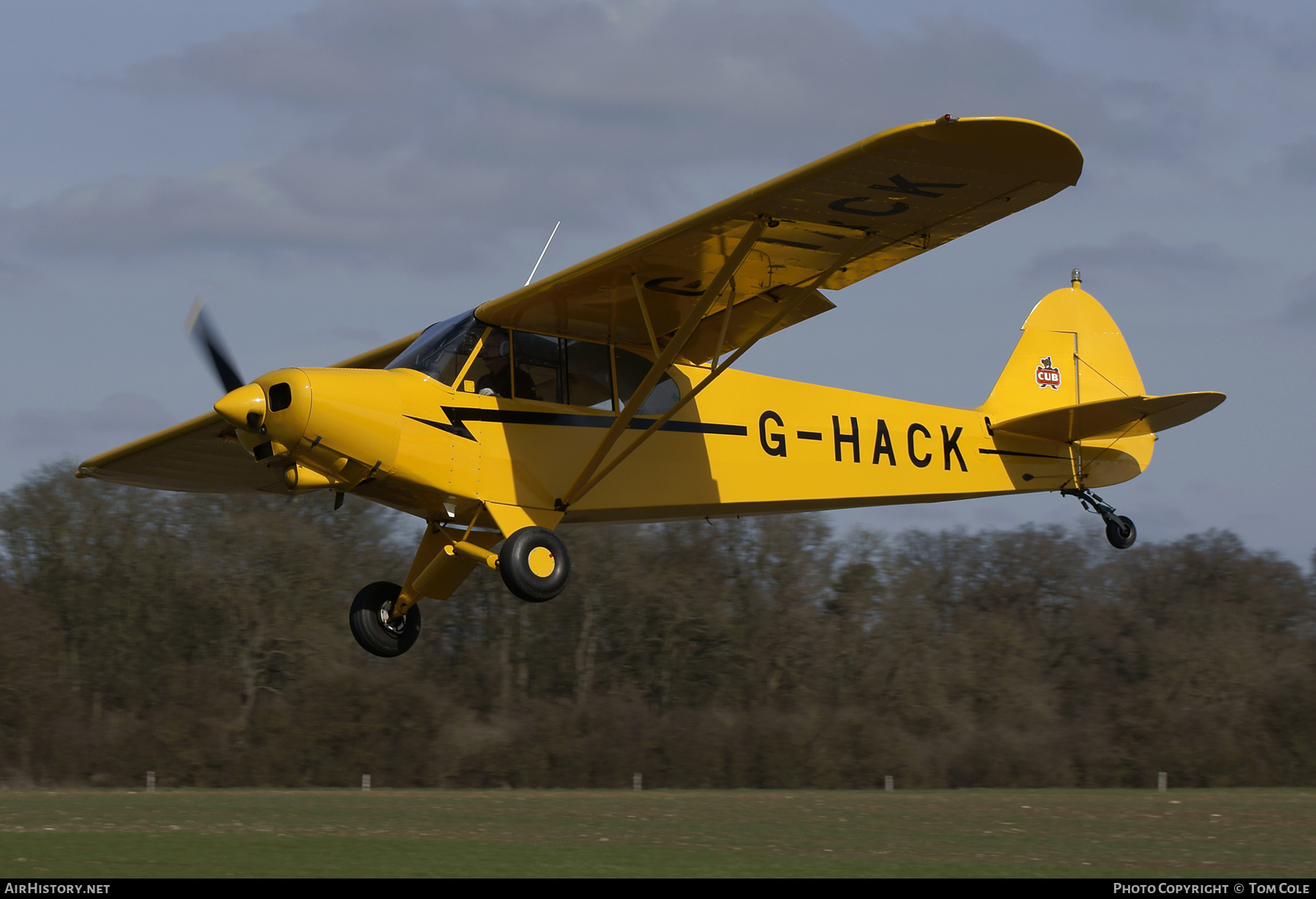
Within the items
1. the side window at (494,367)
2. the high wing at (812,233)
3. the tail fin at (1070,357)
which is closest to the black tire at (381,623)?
the side window at (494,367)

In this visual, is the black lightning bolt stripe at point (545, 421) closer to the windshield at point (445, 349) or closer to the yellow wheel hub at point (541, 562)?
the windshield at point (445, 349)

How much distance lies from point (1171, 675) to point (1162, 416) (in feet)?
73.8

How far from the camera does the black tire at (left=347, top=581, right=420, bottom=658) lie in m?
10.9

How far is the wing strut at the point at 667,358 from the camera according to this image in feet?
30.5

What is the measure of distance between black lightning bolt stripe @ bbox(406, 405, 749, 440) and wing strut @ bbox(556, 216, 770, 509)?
0.21 m

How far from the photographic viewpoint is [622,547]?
104ft

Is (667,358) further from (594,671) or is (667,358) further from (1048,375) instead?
(594,671)

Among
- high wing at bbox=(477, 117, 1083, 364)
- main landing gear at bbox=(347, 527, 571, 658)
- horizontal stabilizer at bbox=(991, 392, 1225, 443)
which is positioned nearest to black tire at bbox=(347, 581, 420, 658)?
main landing gear at bbox=(347, 527, 571, 658)

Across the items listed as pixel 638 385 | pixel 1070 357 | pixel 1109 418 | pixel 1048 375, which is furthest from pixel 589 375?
pixel 1070 357

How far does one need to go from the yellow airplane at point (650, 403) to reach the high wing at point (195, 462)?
0.13ft

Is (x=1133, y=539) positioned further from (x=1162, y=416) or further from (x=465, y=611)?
(x=465, y=611)

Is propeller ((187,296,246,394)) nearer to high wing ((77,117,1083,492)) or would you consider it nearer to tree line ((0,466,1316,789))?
high wing ((77,117,1083,492))

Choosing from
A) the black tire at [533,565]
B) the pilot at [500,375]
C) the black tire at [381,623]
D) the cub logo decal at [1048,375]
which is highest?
the cub logo decal at [1048,375]

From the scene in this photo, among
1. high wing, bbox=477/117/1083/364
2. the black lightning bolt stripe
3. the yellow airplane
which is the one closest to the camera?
high wing, bbox=477/117/1083/364
